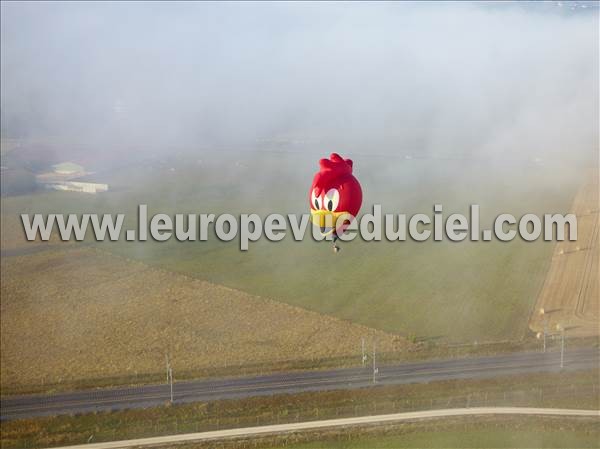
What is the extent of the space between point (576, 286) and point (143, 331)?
12.7 metres

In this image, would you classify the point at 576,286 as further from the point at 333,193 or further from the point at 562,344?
the point at 333,193

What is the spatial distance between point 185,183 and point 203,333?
22.6 metres

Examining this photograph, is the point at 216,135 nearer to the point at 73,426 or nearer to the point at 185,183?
the point at 185,183

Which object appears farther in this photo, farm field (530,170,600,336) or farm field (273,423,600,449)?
farm field (530,170,600,336)

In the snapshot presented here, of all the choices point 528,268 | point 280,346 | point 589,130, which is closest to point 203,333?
point 280,346

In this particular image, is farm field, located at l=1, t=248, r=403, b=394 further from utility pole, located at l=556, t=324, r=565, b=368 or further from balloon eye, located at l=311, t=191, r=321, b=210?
balloon eye, located at l=311, t=191, r=321, b=210

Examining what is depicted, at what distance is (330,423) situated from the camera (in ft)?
51.8

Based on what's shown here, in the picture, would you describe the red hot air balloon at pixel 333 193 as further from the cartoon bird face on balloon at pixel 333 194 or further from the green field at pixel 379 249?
the green field at pixel 379 249

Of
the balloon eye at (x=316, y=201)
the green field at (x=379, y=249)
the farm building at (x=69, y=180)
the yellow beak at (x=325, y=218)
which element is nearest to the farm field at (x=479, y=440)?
the green field at (x=379, y=249)

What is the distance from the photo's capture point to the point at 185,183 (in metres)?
41.5

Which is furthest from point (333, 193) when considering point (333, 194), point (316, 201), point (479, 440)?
point (479, 440)

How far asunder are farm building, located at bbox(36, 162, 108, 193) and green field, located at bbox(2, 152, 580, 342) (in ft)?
3.12

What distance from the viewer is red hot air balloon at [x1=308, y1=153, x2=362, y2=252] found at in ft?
37.3

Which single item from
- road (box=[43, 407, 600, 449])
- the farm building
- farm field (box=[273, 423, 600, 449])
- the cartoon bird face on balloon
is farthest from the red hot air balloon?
the farm building
